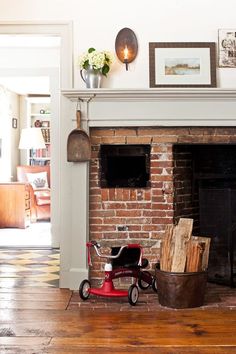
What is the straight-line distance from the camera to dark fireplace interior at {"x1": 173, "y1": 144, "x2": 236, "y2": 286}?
4746 millimetres

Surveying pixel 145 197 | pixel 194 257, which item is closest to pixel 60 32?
pixel 145 197

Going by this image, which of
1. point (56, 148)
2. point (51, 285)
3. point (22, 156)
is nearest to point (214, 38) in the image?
point (51, 285)

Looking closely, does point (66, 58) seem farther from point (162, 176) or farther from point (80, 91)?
point (162, 176)

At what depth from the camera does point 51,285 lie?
4.77m

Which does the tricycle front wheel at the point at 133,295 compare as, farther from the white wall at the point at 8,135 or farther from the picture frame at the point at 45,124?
the picture frame at the point at 45,124

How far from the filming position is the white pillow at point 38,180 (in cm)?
974

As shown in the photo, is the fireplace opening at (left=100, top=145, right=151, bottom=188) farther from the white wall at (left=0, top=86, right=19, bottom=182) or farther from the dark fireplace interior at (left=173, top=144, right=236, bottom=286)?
the white wall at (left=0, top=86, right=19, bottom=182)

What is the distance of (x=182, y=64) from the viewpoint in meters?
4.62

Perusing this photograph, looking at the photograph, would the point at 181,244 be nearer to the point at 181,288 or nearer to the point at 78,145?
the point at 181,288

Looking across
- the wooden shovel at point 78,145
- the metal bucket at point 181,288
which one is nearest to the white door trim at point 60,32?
the wooden shovel at point 78,145

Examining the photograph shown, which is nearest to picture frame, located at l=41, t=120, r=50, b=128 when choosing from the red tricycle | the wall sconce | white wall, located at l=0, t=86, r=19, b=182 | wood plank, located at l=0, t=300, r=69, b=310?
white wall, located at l=0, t=86, r=19, b=182

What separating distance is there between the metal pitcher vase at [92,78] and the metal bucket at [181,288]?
5.38 ft

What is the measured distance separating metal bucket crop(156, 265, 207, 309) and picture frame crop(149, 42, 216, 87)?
5.37 ft

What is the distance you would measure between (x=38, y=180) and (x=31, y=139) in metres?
0.82
